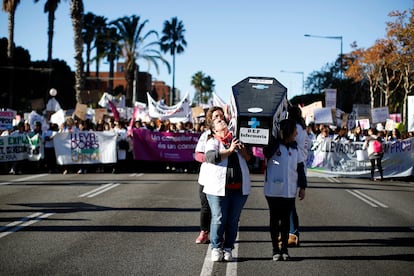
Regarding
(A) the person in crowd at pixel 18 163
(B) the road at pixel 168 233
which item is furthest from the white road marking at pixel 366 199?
(A) the person in crowd at pixel 18 163

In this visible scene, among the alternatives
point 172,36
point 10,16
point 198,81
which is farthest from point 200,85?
point 10,16

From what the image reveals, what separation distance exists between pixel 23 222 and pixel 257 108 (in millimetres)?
4775

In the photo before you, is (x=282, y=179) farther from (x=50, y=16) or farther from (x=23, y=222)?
(x=50, y=16)

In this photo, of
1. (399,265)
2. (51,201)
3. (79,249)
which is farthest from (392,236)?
A: (51,201)

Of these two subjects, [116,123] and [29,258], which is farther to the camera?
[116,123]

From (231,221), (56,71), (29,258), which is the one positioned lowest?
(29,258)

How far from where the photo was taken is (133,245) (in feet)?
22.7

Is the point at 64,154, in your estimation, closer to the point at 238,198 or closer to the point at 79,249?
the point at 79,249

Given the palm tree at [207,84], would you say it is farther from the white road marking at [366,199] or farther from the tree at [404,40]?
the white road marking at [366,199]

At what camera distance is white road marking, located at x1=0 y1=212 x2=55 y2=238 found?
25.2 feet

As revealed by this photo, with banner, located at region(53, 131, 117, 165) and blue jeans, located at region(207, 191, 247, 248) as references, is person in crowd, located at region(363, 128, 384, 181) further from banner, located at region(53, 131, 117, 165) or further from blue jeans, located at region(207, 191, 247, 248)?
blue jeans, located at region(207, 191, 247, 248)

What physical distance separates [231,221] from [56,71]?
2539 inches

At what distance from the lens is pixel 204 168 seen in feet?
21.0

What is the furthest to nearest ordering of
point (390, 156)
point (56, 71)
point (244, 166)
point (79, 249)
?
point (56, 71), point (390, 156), point (79, 249), point (244, 166)
